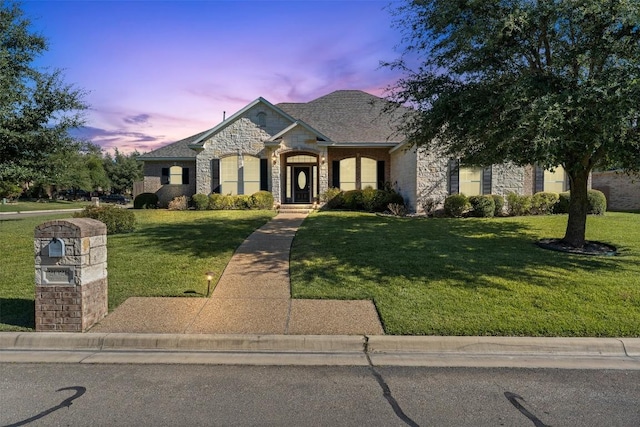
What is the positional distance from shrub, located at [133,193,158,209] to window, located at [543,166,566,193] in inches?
833

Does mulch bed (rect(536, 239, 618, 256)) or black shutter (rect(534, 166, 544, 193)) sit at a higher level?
black shutter (rect(534, 166, 544, 193))

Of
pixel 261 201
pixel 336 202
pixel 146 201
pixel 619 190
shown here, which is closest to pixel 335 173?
pixel 336 202

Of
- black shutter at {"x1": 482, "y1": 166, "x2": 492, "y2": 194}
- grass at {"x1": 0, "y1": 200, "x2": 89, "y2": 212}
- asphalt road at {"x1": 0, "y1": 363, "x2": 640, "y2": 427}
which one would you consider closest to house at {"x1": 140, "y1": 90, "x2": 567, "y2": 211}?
black shutter at {"x1": 482, "y1": 166, "x2": 492, "y2": 194}

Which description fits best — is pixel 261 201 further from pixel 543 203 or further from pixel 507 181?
pixel 543 203

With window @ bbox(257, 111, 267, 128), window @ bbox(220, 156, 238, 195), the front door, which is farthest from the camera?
the front door

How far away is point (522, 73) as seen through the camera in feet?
30.8

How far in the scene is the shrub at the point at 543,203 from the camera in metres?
17.5

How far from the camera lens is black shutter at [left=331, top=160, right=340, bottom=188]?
2178 centimetres

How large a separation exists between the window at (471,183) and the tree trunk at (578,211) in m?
7.50

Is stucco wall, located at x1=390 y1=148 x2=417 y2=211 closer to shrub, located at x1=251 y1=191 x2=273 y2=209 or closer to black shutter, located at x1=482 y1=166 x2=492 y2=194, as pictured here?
black shutter, located at x1=482 y1=166 x2=492 y2=194

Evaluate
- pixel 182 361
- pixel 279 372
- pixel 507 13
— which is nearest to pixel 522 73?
pixel 507 13

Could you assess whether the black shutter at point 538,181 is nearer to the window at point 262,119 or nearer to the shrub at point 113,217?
the window at point 262,119

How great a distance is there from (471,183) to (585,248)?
329 inches

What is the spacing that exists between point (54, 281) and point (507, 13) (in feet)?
31.6
